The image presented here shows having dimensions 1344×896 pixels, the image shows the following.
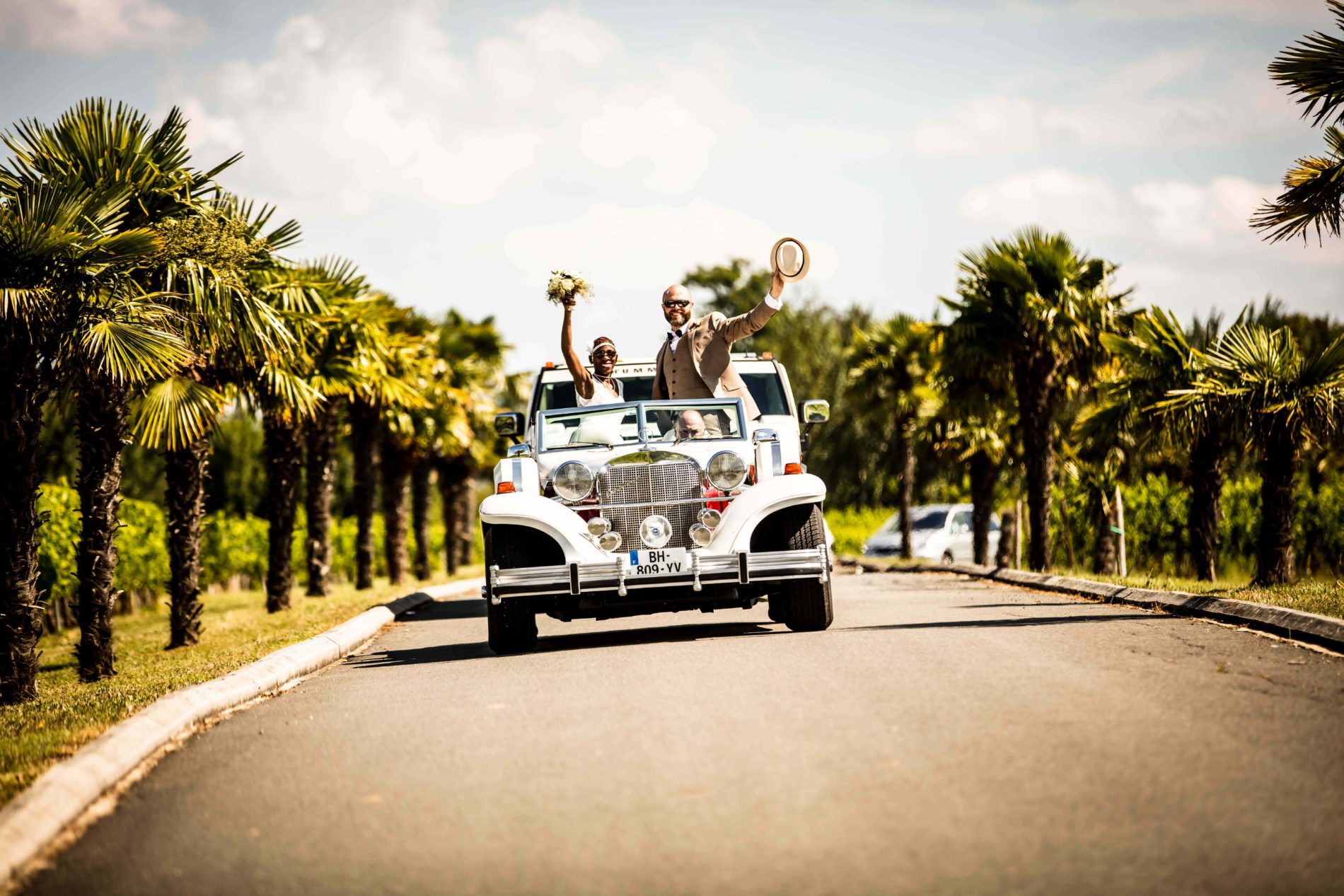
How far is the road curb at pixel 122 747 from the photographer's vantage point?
5.07 m

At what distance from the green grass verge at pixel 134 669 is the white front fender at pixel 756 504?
3831mm

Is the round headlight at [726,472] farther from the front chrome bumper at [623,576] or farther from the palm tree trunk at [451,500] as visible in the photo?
the palm tree trunk at [451,500]

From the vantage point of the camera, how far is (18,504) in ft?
39.9

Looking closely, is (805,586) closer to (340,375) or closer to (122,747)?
(122,747)

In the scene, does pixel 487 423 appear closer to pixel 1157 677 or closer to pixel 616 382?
pixel 616 382

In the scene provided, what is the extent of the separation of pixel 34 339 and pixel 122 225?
9.73 ft

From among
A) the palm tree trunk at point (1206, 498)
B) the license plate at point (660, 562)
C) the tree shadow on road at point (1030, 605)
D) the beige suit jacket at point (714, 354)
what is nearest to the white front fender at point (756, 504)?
the license plate at point (660, 562)

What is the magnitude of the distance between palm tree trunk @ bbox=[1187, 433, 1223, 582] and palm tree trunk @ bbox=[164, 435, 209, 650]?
13.2 meters

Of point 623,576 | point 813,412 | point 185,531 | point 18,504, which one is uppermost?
point 813,412

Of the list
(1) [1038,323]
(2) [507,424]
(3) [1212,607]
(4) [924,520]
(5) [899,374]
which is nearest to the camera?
(3) [1212,607]

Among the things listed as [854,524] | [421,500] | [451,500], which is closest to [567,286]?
[421,500]

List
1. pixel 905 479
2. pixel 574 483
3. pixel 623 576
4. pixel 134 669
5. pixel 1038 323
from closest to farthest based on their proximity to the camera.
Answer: pixel 623 576, pixel 574 483, pixel 134 669, pixel 1038 323, pixel 905 479

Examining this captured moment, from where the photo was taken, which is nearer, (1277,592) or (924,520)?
(1277,592)

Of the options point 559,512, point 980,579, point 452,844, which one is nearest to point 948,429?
point 980,579
